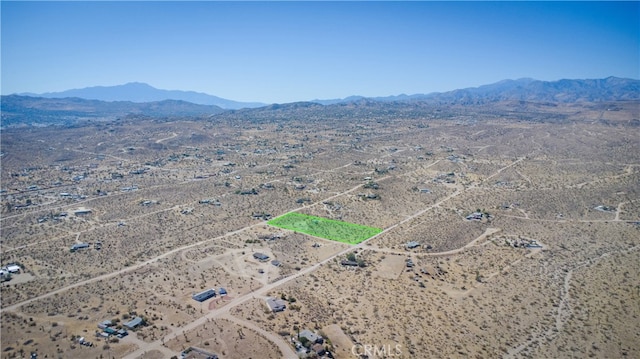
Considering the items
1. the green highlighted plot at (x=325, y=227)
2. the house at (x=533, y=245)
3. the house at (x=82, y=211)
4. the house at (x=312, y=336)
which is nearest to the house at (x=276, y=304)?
the house at (x=312, y=336)

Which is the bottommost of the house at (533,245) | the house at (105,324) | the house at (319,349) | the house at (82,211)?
the house at (319,349)

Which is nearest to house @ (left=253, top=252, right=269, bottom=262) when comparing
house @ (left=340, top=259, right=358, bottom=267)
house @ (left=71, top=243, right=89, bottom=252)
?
house @ (left=340, top=259, right=358, bottom=267)

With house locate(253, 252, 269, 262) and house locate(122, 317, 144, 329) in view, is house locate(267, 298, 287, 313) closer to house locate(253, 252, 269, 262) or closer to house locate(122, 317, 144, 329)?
house locate(253, 252, 269, 262)

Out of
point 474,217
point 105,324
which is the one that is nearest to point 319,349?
point 105,324

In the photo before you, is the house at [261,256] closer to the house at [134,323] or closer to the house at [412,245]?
the house at [134,323]

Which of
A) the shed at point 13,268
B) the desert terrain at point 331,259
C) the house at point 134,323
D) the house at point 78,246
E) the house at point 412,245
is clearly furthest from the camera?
the house at point 412,245
